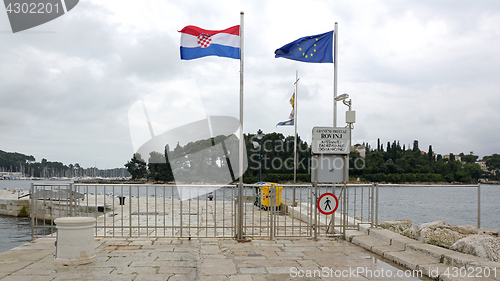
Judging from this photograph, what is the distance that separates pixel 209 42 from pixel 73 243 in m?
5.47

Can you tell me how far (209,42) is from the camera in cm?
846

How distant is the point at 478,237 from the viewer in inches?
238

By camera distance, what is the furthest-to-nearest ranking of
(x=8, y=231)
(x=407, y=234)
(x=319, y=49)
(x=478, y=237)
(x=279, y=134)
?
(x=279, y=134), (x=8, y=231), (x=319, y=49), (x=407, y=234), (x=478, y=237)

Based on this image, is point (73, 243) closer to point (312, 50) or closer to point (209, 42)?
point (209, 42)

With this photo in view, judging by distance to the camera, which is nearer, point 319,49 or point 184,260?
point 184,260

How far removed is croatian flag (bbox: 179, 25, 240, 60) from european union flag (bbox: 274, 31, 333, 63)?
6.34 feet

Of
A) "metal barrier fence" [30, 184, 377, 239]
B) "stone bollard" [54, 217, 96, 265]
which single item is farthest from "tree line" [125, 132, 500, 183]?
"stone bollard" [54, 217, 96, 265]

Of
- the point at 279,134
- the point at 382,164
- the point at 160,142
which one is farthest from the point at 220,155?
the point at 382,164

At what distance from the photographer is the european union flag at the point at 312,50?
978cm

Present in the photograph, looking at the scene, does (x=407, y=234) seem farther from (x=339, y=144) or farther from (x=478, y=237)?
(x=339, y=144)

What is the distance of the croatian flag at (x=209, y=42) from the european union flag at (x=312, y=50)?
6.34 ft

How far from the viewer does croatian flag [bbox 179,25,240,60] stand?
8383mm

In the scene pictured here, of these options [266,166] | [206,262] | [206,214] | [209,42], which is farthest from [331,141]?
[266,166]

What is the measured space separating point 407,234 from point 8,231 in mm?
20511
